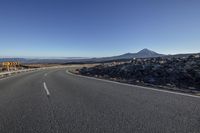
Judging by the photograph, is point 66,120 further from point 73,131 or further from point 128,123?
point 128,123

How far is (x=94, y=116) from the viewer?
629cm

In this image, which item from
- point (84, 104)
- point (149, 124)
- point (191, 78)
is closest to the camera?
point (149, 124)

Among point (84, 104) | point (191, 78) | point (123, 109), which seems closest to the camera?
point (123, 109)

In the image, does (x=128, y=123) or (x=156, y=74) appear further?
(x=156, y=74)

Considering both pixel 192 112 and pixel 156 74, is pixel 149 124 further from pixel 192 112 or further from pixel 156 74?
pixel 156 74

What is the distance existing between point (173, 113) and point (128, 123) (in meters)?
1.64

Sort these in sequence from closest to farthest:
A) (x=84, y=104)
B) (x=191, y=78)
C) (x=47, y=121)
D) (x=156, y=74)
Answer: (x=47, y=121) < (x=84, y=104) < (x=191, y=78) < (x=156, y=74)

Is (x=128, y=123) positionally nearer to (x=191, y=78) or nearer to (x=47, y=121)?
(x=47, y=121)

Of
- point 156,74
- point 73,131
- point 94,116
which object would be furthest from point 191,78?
point 73,131

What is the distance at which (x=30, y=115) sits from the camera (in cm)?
663

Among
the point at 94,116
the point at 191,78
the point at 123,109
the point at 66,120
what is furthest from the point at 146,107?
the point at 191,78

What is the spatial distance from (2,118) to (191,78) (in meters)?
15.8

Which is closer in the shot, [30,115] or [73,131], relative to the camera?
[73,131]

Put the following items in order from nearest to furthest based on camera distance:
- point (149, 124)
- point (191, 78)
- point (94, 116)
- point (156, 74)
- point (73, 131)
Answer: point (73, 131), point (149, 124), point (94, 116), point (191, 78), point (156, 74)
